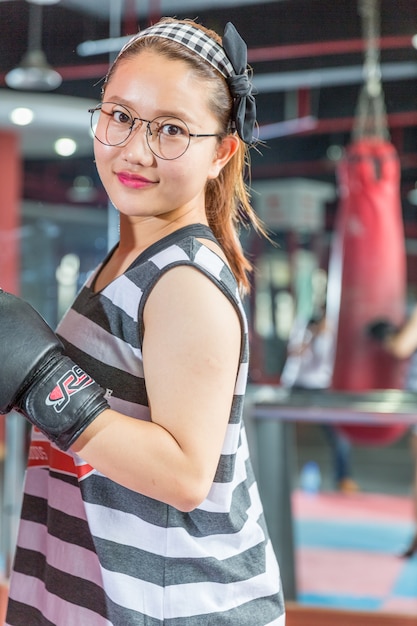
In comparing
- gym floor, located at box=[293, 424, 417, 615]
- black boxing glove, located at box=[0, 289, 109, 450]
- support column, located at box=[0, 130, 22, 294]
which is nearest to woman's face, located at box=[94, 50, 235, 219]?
black boxing glove, located at box=[0, 289, 109, 450]

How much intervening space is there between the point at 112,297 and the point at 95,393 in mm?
105

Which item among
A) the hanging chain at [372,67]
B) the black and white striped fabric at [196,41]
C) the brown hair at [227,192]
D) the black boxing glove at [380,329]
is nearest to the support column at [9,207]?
the hanging chain at [372,67]

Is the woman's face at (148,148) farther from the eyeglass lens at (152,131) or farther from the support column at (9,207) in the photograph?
the support column at (9,207)

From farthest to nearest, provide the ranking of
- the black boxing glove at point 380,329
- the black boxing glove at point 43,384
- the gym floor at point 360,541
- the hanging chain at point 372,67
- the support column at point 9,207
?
1. the support column at point 9,207
2. the black boxing glove at point 380,329
3. the gym floor at point 360,541
4. the hanging chain at point 372,67
5. the black boxing glove at point 43,384

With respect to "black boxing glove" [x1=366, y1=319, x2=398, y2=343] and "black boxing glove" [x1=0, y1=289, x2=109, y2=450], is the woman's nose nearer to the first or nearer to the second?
"black boxing glove" [x1=0, y1=289, x2=109, y2=450]

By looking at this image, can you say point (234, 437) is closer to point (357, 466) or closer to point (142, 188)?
point (142, 188)

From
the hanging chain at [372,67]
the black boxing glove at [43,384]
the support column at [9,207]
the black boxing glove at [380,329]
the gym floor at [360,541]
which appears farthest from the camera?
the support column at [9,207]

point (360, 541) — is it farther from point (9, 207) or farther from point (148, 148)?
point (148, 148)

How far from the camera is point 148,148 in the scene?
75 centimetres

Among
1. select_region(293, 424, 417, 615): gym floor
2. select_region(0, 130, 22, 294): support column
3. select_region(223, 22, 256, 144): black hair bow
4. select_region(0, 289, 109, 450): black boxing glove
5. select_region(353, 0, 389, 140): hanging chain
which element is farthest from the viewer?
select_region(0, 130, 22, 294): support column

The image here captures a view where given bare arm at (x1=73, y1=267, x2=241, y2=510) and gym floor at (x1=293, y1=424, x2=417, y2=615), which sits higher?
bare arm at (x1=73, y1=267, x2=241, y2=510)

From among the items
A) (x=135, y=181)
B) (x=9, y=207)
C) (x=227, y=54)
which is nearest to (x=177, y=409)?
(x=135, y=181)

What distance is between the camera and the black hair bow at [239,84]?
78 centimetres

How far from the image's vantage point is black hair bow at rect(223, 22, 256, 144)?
780 mm
